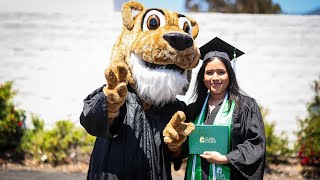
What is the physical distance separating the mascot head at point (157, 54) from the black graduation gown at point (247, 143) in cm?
46

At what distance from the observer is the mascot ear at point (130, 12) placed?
8.52ft

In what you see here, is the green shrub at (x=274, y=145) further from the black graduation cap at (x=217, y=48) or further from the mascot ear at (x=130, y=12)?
the mascot ear at (x=130, y=12)

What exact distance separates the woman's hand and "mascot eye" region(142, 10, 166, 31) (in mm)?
977

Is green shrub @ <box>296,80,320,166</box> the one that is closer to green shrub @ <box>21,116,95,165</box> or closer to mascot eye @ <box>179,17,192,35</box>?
green shrub @ <box>21,116,95,165</box>

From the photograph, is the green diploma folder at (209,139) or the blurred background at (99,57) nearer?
the green diploma folder at (209,139)

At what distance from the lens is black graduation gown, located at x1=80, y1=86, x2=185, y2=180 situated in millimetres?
2238

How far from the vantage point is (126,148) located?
7.55 ft

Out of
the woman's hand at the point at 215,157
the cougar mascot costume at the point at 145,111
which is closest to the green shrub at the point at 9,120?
the cougar mascot costume at the point at 145,111

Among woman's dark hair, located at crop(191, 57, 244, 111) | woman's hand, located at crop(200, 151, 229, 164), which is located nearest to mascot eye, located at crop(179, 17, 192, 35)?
woman's dark hair, located at crop(191, 57, 244, 111)

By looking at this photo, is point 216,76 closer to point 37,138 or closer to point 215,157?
point 215,157

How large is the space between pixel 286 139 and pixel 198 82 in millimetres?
3745

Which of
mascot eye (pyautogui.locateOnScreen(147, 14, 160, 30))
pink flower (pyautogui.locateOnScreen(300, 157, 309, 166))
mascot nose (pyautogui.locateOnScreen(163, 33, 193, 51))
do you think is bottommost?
pink flower (pyautogui.locateOnScreen(300, 157, 309, 166))

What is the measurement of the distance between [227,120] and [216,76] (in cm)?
34

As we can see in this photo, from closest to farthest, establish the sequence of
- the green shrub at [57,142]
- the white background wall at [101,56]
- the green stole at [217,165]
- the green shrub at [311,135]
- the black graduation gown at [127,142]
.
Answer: the black graduation gown at [127,142] → the green stole at [217,165] → the green shrub at [311,135] → the green shrub at [57,142] → the white background wall at [101,56]
